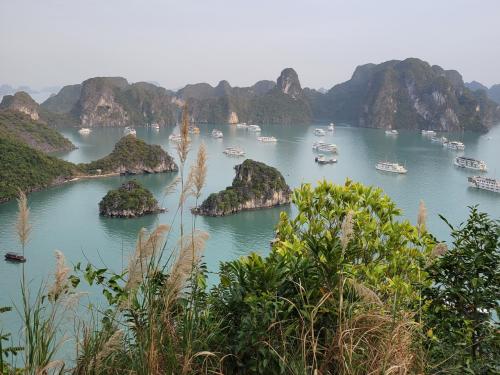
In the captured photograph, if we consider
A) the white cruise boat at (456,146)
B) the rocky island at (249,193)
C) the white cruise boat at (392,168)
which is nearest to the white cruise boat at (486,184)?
the white cruise boat at (392,168)

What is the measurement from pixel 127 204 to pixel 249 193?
7.48 m

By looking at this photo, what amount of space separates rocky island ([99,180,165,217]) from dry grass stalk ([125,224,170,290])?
73.3ft

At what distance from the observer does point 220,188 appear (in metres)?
31.5

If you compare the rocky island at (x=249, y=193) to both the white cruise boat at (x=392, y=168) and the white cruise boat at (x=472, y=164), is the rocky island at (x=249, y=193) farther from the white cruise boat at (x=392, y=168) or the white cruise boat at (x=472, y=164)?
the white cruise boat at (x=472, y=164)

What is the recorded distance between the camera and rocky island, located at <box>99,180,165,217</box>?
23.8 m

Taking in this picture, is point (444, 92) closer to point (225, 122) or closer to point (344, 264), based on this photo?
point (225, 122)

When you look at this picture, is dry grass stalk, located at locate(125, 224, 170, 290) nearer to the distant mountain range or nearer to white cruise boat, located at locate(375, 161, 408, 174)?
white cruise boat, located at locate(375, 161, 408, 174)

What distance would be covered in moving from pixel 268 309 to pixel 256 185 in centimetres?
2568

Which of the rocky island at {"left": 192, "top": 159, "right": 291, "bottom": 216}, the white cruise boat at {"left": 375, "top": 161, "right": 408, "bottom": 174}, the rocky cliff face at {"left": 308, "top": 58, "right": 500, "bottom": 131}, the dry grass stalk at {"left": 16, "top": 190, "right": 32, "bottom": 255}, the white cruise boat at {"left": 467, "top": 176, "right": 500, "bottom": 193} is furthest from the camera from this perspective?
the rocky cliff face at {"left": 308, "top": 58, "right": 500, "bottom": 131}

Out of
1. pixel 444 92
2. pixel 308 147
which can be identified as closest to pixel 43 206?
pixel 308 147

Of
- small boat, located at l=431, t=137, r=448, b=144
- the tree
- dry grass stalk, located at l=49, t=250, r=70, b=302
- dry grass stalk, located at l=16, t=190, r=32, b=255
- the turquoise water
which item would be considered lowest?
the turquoise water

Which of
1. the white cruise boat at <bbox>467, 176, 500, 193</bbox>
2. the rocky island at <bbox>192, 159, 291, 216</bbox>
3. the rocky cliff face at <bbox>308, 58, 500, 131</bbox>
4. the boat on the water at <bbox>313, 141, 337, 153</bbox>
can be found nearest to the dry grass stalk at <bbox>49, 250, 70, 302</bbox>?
the rocky island at <bbox>192, 159, 291, 216</bbox>

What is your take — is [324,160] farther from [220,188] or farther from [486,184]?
[220,188]

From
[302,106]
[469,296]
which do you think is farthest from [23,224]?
[302,106]
